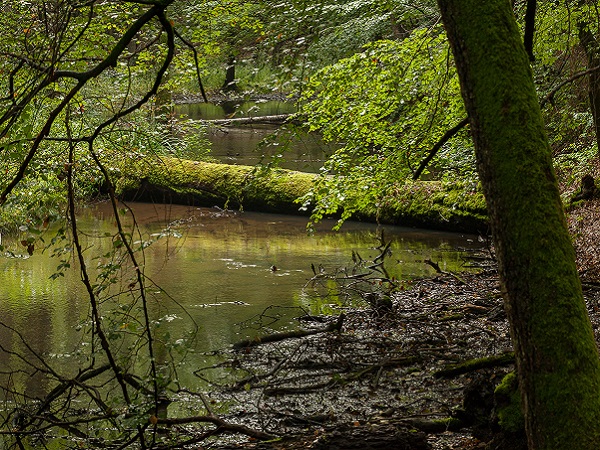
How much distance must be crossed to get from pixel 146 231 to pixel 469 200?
19.0 ft

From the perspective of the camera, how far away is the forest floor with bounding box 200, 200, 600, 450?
16.1 feet

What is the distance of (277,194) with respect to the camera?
1644cm

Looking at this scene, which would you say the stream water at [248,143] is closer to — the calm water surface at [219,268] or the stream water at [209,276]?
the calm water surface at [219,268]

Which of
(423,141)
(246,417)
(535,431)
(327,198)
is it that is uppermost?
(423,141)

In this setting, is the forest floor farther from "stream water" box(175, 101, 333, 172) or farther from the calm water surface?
"stream water" box(175, 101, 333, 172)

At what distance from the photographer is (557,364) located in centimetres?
326

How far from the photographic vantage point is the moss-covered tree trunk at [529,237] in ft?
10.7

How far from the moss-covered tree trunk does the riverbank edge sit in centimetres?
956

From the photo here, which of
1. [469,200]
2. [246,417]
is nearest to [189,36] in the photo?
[246,417]

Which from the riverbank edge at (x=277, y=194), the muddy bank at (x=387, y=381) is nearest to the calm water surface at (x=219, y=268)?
the riverbank edge at (x=277, y=194)

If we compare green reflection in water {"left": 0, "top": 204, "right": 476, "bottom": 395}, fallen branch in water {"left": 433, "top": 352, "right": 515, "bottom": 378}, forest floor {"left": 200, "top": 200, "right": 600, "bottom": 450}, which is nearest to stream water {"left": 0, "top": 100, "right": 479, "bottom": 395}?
green reflection in water {"left": 0, "top": 204, "right": 476, "bottom": 395}

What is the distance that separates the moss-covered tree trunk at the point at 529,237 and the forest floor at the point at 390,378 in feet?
4.15

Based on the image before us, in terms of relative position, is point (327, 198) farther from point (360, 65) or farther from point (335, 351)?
point (335, 351)

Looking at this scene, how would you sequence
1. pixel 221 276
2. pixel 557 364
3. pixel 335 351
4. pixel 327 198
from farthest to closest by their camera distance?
pixel 221 276 < pixel 327 198 < pixel 335 351 < pixel 557 364
